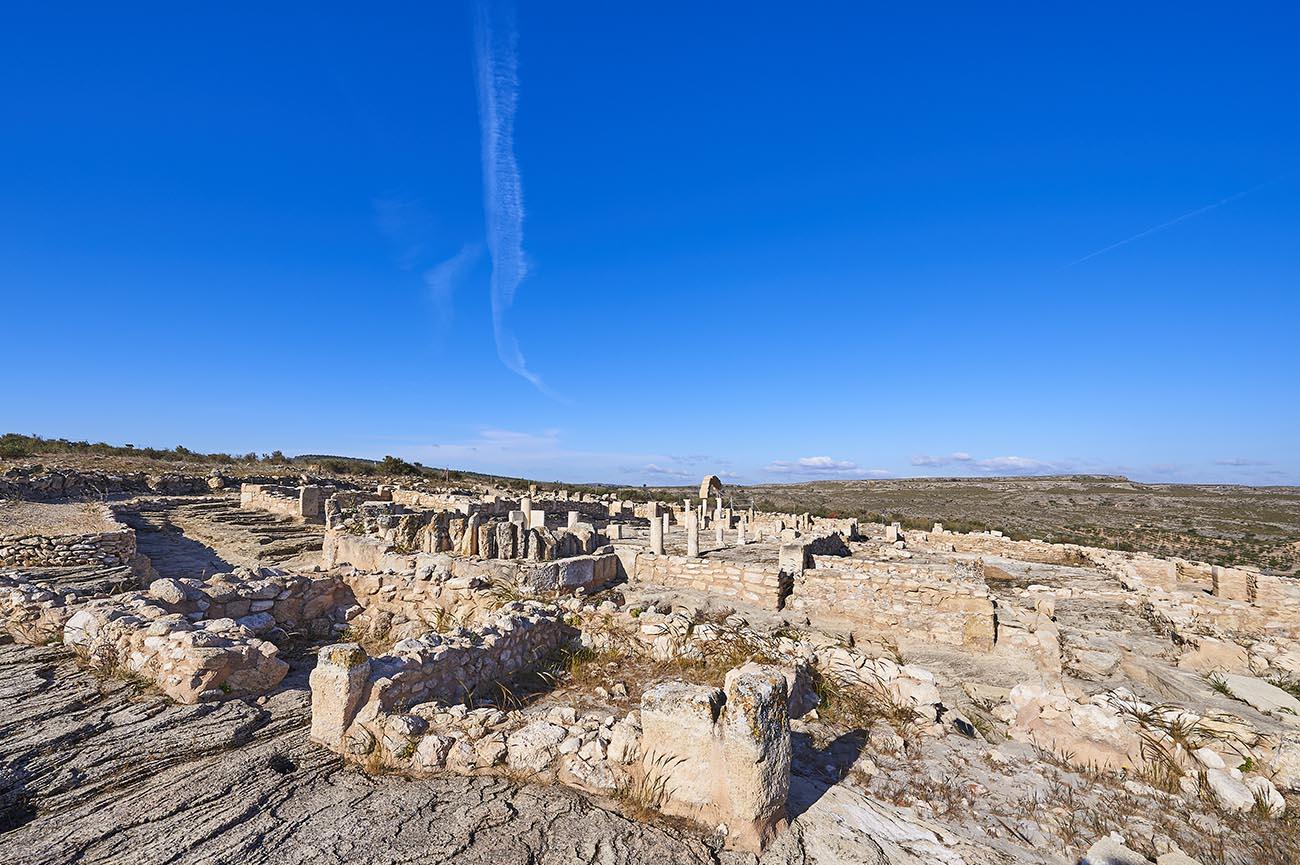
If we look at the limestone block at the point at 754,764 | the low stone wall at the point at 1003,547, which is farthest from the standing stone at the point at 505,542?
the low stone wall at the point at 1003,547

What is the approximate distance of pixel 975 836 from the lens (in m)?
3.71

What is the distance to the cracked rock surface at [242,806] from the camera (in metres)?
3.26

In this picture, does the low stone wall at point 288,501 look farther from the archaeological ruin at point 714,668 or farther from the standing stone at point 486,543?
the standing stone at point 486,543

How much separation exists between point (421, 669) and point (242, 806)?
163 cm

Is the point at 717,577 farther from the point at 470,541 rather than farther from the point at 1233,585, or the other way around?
the point at 1233,585

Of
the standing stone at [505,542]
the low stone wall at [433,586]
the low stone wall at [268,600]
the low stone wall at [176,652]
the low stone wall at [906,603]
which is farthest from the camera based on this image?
the standing stone at [505,542]

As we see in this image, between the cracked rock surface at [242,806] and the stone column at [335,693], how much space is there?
Result: 0.16 metres

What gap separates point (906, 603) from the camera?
1028 centimetres

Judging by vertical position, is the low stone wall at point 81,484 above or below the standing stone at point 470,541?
above

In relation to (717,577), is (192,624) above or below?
above

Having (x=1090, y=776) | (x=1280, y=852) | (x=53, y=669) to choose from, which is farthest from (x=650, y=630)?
(x=53, y=669)

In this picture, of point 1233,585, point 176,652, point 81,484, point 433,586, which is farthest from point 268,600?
point 81,484

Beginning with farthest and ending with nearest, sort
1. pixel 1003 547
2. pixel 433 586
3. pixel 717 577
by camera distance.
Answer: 1. pixel 1003 547
2. pixel 717 577
3. pixel 433 586

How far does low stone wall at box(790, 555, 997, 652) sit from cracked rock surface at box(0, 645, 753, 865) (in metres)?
8.01
